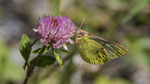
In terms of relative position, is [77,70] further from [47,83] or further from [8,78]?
[8,78]

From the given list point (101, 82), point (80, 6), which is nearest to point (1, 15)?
point (80, 6)

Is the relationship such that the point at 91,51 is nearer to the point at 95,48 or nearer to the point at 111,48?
the point at 95,48

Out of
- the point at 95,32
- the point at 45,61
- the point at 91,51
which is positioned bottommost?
the point at 45,61

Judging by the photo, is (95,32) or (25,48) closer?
(25,48)

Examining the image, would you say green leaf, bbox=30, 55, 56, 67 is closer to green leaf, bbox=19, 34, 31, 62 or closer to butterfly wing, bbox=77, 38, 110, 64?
green leaf, bbox=19, 34, 31, 62

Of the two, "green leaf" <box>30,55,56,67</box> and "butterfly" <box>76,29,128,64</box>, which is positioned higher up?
"butterfly" <box>76,29,128,64</box>

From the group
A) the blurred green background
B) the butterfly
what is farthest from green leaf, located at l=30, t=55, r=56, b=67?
the blurred green background

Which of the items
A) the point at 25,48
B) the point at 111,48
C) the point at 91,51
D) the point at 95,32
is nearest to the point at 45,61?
the point at 25,48
